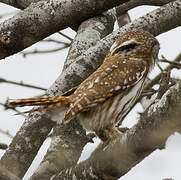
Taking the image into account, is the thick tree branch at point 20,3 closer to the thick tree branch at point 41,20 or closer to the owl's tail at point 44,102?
the thick tree branch at point 41,20

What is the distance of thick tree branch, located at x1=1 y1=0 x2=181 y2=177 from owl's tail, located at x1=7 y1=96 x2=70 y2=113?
0.83 feet

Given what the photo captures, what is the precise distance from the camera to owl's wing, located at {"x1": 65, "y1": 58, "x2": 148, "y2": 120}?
456cm

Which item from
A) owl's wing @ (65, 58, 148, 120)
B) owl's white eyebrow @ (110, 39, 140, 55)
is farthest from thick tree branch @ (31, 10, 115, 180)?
owl's white eyebrow @ (110, 39, 140, 55)

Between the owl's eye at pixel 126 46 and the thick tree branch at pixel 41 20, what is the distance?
1.42 ft

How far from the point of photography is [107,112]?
4.71 meters

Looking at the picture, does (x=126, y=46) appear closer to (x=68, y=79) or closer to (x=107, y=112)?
(x=68, y=79)

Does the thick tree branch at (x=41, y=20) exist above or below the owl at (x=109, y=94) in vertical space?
above

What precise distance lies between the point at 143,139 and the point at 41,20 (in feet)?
8.94

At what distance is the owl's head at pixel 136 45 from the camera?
5.18m

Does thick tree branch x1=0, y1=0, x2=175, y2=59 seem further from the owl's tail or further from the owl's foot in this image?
the owl's foot

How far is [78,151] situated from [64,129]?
244 millimetres

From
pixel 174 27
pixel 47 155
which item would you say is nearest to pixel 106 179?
pixel 47 155

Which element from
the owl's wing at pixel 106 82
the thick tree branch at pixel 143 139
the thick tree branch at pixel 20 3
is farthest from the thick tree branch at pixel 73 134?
the thick tree branch at pixel 143 139

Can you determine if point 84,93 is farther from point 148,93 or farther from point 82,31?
point 82,31
